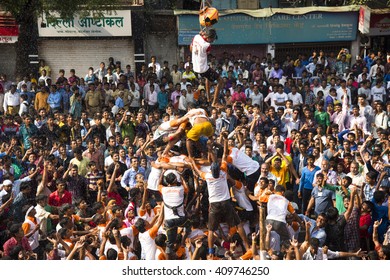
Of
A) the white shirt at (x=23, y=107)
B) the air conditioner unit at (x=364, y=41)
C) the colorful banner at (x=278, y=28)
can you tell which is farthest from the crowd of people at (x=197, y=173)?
the air conditioner unit at (x=364, y=41)

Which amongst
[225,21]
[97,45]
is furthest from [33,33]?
[225,21]

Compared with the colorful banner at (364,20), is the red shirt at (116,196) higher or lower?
lower

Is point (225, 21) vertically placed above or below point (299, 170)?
above

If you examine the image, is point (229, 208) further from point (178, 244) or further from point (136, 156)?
point (136, 156)

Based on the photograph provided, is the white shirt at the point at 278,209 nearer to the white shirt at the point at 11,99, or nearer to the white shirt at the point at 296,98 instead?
the white shirt at the point at 296,98

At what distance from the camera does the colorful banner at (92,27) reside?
19.3m

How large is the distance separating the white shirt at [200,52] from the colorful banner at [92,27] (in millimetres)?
8690

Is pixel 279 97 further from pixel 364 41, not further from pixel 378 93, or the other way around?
pixel 364 41

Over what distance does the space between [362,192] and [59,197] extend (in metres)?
4.23

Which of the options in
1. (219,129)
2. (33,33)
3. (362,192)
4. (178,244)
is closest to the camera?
(178,244)

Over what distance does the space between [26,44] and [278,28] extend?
6796 millimetres

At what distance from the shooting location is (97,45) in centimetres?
1970

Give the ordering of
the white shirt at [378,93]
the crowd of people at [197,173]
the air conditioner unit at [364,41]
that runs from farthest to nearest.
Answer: the air conditioner unit at [364,41], the white shirt at [378,93], the crowd of people at [197,173]

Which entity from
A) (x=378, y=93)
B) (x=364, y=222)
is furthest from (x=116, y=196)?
(x=378, y=93)
